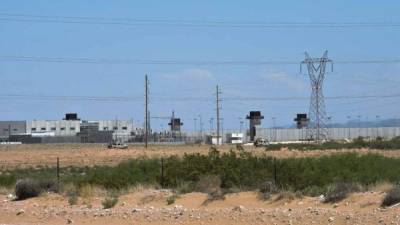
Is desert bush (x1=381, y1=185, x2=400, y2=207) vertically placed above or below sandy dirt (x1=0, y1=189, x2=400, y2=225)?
above

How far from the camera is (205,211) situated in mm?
25203

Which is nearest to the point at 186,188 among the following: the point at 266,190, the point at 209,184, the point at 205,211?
the point at 209,184

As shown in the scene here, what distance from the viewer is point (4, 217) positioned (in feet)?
86.8

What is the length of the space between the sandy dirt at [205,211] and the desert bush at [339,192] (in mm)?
275

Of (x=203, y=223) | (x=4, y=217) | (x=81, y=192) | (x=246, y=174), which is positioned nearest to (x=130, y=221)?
(x=203, y=223)

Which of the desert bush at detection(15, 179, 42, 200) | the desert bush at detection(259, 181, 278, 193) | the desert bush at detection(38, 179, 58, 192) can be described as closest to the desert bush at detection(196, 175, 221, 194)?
the desert bush at detection(259, 181, 278, 193)

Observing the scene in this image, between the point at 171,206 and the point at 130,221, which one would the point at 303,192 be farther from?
the point at 130,221

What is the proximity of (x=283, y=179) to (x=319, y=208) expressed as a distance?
320 inches

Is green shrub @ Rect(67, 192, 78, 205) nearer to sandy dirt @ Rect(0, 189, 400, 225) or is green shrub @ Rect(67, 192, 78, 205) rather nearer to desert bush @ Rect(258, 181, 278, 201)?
sandy dirt @ Rect(0, 189, 400, 225)

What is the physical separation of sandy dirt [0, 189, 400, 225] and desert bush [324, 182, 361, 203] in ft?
0.90

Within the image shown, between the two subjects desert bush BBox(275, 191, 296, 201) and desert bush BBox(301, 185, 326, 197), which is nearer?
desert bush BBox(275, 191, 296, 201)

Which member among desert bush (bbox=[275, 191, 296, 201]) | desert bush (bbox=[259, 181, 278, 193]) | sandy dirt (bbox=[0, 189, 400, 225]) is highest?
desert bush (bbox=[259, 181, 278, 193])

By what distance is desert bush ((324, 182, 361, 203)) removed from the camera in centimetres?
2530

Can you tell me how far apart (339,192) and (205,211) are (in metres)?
4.71
